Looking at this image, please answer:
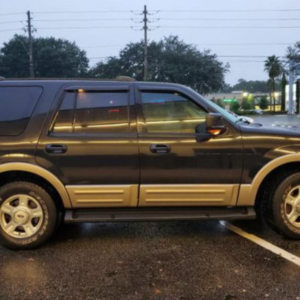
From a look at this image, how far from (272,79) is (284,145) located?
227 ft

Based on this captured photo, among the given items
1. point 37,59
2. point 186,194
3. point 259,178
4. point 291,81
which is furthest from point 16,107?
point 37,59

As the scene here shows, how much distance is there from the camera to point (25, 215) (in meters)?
4.23

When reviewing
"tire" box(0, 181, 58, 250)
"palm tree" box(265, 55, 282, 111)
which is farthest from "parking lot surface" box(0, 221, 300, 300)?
"palm tree" box(265, 55, 282, 111)

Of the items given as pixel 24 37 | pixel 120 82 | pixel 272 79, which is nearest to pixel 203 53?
pixel 272 79

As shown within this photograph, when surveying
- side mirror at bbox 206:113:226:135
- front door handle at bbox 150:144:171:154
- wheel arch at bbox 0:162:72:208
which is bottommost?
wheel arch at bbox 0:162:72:208

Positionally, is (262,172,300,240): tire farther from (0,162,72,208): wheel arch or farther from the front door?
(0,162,72,208): wheel arch

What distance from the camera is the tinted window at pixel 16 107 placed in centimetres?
421

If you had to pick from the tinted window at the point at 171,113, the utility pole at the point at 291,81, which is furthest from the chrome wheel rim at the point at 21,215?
the utility pole at the point at 291,81

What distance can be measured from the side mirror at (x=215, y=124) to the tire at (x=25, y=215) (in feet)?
6.11

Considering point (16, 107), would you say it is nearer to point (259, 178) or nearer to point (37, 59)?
point (259, 178)

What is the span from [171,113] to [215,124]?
1.72ft

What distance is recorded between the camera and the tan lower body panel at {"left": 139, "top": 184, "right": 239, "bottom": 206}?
421 centimetres

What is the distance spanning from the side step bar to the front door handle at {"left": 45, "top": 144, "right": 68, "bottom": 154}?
685 mm

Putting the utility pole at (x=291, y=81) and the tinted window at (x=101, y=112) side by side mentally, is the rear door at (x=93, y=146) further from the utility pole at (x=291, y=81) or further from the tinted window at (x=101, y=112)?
the utility pole at (x=291, y=81)
